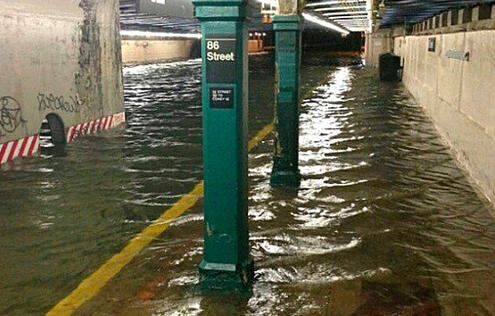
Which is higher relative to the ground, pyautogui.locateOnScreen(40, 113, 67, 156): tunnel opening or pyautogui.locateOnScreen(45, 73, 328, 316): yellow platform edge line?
pyautogui.locateOnScreen(40, 113, 67, 156): tunnel opening

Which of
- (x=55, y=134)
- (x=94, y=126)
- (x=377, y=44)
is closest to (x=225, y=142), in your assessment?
(x=55, y=134)

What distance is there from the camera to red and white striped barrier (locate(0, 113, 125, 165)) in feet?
31.7

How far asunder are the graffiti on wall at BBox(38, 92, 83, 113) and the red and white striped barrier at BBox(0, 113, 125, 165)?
42 centimetres

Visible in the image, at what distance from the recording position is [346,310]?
448 centimetres

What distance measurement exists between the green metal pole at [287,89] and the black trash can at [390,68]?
19037 millimetres

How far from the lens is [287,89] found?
778 centimetres

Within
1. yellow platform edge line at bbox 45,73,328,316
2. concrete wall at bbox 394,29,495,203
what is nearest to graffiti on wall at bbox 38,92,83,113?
yellow platform edge line at bbox 45,73,328,316

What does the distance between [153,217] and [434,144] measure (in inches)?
272

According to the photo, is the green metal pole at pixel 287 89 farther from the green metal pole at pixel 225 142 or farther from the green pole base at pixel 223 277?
the green pole base at pixel 223 277

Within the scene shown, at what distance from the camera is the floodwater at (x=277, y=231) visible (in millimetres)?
4707

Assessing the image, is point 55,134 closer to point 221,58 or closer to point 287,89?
point 287,89

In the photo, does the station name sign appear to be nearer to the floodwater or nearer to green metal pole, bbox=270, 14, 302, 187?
the floodwater

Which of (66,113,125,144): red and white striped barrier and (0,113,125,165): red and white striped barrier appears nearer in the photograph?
(0,113,125,165): red and white striped barrier

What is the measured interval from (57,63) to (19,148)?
7.00ft
